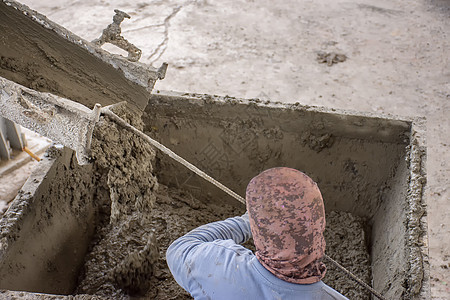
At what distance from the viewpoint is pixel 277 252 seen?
50.2 inches

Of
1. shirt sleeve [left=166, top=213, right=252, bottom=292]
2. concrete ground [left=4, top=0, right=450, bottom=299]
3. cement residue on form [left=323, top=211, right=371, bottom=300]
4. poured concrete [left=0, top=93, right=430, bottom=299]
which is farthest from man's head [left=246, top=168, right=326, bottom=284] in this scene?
concrete ground [left=4, top=0, right=450, bottom=299]

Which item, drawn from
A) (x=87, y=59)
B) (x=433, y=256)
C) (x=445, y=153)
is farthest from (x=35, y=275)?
(x=445, y=153)

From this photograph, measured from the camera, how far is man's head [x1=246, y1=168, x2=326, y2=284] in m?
1.25

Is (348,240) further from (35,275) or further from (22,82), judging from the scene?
(22,82)

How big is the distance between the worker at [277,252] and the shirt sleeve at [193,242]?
0.07m

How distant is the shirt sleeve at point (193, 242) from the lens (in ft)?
4.85

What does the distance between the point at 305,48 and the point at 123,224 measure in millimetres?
3381

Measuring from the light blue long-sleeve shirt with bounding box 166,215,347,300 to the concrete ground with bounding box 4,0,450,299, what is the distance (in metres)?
2.15

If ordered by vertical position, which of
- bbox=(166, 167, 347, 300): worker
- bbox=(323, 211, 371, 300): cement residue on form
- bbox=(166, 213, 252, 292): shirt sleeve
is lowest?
bbox=(323, 211, 371, 300): cement residue on form

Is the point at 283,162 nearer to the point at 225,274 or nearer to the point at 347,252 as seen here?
the point at 347,252

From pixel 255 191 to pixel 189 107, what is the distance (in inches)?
51.0

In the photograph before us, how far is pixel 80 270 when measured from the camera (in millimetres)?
2240

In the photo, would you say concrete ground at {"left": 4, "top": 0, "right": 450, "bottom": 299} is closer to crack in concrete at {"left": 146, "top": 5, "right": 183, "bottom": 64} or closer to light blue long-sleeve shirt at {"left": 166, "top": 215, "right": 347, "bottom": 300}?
crack in concrete at {"left": 146, "top": 5, "right": 183, "bottom": 64}

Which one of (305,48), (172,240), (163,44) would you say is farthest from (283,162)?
(163,44)
